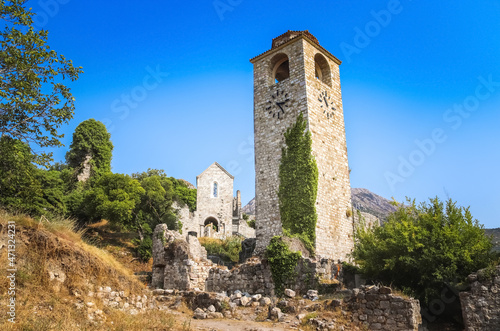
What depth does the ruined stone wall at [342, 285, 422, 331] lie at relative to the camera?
807 cm

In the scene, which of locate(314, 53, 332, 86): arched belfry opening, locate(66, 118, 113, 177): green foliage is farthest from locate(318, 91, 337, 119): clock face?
locate(66, 118, 113, 177): green foliage

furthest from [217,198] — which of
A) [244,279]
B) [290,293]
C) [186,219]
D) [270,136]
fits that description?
[290,293]

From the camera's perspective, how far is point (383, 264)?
37.1 feet

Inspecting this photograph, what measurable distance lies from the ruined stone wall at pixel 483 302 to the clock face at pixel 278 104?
1097cm

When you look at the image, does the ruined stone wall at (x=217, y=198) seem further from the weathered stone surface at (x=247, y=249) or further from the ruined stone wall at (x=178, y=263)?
the ruined stone wall at (x=178, y=263)

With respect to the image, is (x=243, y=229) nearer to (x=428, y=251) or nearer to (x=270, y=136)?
(x=270, y=136)

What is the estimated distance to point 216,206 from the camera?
37219 millimetres

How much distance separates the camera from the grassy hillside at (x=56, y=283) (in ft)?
21.4

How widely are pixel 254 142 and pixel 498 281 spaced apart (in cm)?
1183

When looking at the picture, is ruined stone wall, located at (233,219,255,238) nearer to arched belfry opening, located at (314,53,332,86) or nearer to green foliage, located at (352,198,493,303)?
arched belfry opening, located at (314,53,332,86)

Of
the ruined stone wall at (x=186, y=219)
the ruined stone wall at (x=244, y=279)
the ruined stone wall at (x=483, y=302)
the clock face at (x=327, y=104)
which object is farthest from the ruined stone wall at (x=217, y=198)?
the ruined stone wall at (x=483, y=302)

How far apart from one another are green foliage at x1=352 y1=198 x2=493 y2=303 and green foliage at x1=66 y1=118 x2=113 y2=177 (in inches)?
1137

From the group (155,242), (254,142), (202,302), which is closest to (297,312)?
(202,302)

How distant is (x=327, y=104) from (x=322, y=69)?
9.12ft
